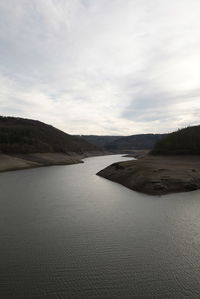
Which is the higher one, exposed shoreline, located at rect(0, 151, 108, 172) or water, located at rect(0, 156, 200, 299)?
exposed shoreline, located at rect(0, 151, 108, 172)

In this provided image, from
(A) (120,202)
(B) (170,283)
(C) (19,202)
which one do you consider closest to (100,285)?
(B) (170,283)

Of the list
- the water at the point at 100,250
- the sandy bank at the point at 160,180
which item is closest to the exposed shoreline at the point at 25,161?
the sandy bank at the point at 160,180

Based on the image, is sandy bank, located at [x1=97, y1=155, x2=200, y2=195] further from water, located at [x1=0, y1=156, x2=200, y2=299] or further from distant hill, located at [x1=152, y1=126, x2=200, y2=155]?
distant hill, located at [x1=152, y1=126, x2=200, y2=155]

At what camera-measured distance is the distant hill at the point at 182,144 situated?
5856cm

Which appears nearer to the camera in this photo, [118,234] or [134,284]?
[134,284]

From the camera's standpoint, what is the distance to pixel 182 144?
62.3 metres

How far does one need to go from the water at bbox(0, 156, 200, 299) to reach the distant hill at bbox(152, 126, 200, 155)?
127 feet

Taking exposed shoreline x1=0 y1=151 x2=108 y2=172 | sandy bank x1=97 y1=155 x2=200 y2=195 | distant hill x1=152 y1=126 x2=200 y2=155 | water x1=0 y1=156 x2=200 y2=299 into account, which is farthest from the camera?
exposed shoreline x1=0 y1=151 x2=108 y2=172

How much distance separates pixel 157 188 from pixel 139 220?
10367 millimetres

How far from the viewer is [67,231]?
15.5 meters

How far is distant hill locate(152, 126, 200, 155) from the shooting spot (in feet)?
192

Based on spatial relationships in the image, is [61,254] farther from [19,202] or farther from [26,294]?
[19,202]

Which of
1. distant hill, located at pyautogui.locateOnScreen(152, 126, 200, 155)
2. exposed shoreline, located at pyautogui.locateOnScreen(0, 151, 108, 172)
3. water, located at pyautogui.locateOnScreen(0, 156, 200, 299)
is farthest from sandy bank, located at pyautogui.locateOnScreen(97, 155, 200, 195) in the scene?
exposed shoreline, located at pyautogui.locateOnScreen(0, 151, 108, 172)

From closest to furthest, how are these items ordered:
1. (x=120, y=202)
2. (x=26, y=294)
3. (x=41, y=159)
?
1. (x=26, y=294)
2. (x=120, y=202)
3. (x=41, y=159)
